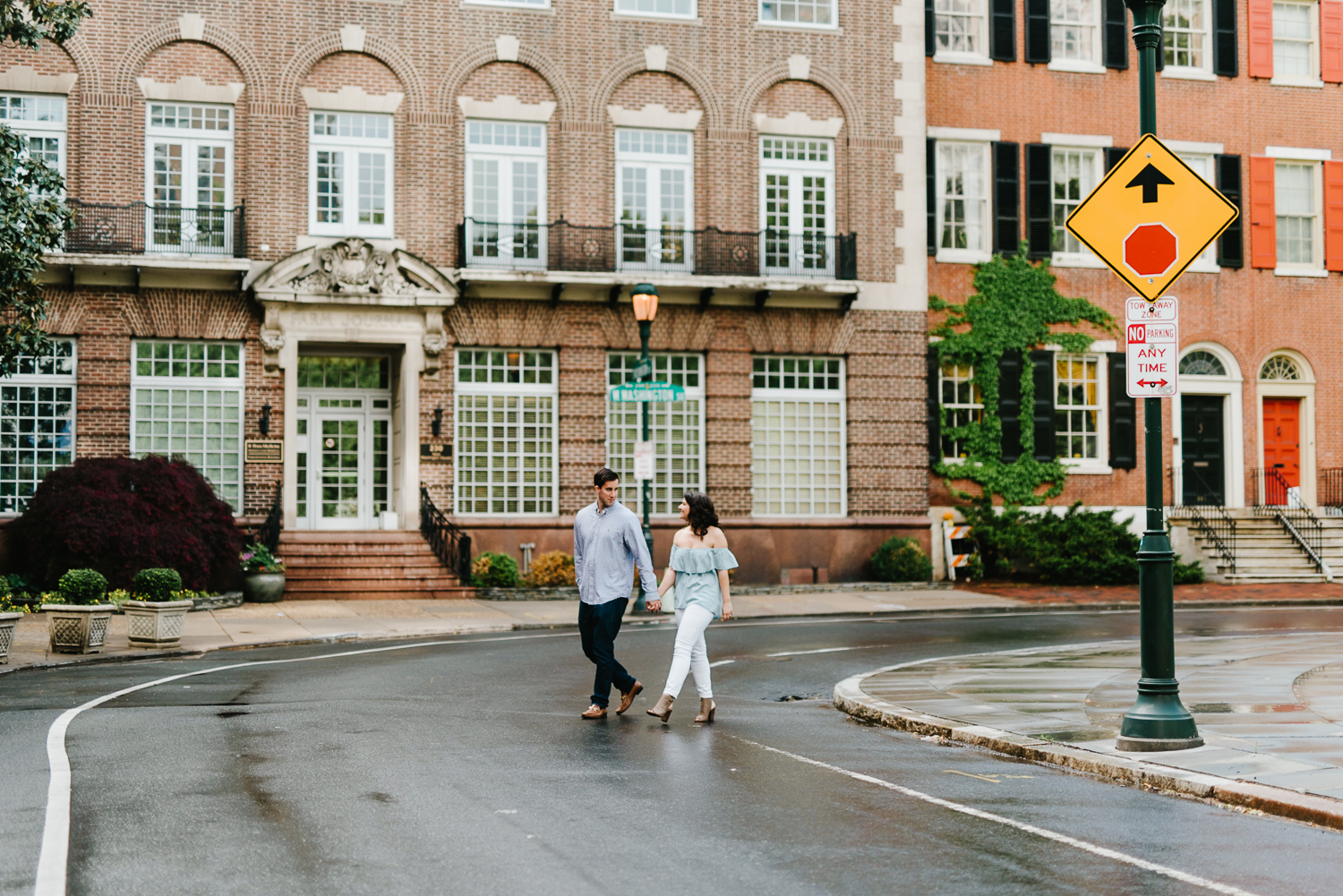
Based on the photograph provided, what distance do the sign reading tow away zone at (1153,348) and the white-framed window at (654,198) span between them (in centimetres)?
1795

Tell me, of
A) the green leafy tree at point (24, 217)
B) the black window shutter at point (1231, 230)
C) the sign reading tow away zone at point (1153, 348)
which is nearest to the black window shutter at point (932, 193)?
the black window shutter at point (1231, 230)

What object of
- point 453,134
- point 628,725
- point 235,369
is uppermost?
point 453,134

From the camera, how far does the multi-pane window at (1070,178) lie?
3030 cm

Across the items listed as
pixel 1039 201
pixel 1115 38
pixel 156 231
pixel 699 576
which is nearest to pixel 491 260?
pixel 156 231

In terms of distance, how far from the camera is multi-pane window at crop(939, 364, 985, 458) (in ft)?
96.6

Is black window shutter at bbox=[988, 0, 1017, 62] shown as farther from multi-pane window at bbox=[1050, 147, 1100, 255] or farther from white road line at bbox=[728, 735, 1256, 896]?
white road line at bbox=[728, 735, 1256, 896]

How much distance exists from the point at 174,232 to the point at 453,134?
205 inches

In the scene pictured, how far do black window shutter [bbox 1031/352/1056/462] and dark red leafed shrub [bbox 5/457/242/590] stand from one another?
51.8 ft

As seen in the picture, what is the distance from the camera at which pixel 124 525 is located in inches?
859

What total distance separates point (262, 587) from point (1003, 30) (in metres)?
18.4

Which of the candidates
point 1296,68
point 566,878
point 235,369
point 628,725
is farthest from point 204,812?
point 1296,68

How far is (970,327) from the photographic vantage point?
29.4 meters

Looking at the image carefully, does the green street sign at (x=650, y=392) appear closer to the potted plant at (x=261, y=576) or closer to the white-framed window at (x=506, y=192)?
the white-framed window at (x=506, y=192)

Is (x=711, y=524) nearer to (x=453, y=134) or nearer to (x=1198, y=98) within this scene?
(x=453, y=134)
